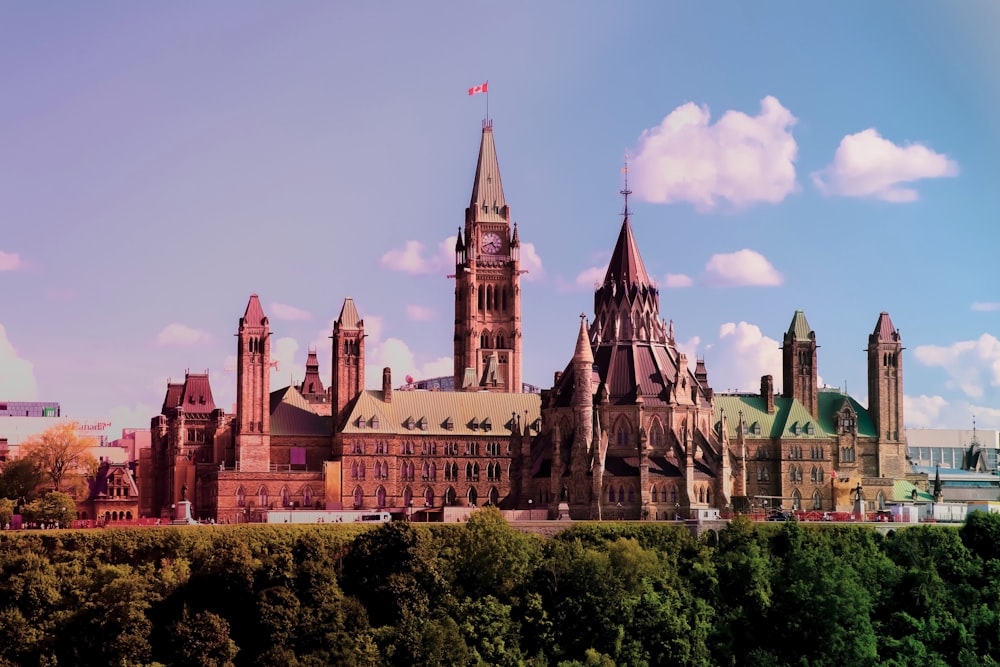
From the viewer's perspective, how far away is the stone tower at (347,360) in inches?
7603

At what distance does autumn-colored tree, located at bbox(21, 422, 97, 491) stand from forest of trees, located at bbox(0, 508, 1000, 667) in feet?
178

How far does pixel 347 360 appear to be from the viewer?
194 m

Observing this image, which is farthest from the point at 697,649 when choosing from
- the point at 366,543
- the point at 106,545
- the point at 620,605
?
the point at 106,545

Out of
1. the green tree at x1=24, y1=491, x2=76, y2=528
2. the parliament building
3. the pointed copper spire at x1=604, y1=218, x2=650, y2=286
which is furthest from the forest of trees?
the pointed copper spire at x1=604, y1=218, x2=650, y2=286

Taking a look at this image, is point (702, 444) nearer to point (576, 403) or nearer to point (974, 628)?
point (576, 403)

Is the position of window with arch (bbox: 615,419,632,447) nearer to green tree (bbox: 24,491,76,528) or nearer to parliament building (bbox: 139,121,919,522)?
parliament building (bbox: 139,121,919,522)

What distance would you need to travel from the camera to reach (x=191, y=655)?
388ft

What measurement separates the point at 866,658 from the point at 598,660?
2226 centimetres

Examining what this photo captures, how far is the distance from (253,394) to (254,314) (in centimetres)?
867

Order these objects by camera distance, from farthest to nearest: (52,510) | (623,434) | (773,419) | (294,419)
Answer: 1. (773,419)
2. (294,419)
3. (623,434)
4. (52,510)

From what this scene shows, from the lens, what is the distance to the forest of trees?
396 feet

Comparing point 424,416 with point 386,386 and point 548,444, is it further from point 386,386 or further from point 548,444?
point 548,444

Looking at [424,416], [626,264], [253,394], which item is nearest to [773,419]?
[626,264]

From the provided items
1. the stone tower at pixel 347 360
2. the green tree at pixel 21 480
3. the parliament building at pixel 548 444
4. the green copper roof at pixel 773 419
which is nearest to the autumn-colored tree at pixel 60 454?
the green tree at pixel 21 480
